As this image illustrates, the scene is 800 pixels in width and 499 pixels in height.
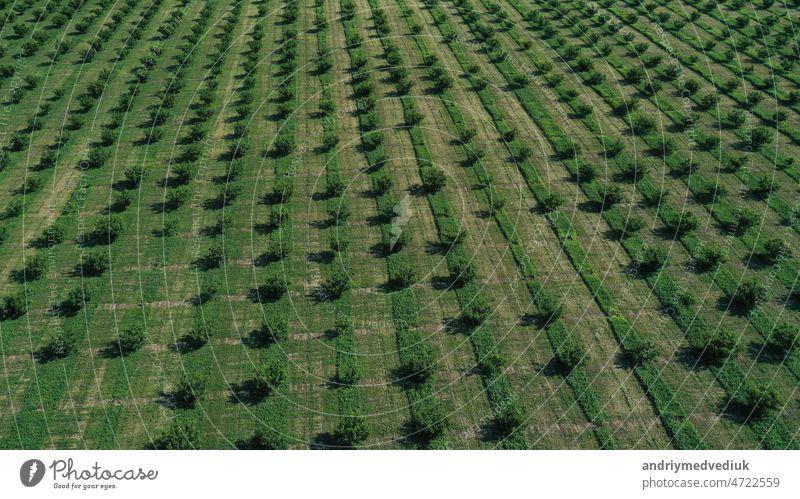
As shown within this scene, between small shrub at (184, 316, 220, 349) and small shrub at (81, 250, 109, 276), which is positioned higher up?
Answer: small shrub at (81, 250, 109, 276)

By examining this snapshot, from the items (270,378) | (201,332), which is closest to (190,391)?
(270,378)

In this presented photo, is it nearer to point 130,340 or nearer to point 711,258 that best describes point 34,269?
point 130,340

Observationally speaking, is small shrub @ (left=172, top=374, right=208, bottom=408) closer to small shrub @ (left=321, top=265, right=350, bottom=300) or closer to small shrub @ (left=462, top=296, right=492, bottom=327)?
small shrub @ (left=321, top=265, right=350, bottom=300)

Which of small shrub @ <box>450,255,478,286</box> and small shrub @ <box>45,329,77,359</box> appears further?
small shrub @ <box>450,255,478,286</box>

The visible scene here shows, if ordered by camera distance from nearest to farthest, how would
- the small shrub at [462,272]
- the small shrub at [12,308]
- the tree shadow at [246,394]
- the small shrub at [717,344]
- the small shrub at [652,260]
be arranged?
1. the tree shadow at [246,394]
2. the small shrub at [717,344]
3. the small shrub at [12,308]
4. the small shrub at [462,272]
5. the small shrub at [652,260]

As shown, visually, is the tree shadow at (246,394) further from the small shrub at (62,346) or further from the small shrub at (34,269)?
the small shrub at (34,269)

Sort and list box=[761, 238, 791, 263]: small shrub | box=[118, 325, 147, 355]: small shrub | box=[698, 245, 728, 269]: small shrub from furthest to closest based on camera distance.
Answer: box=[761, 238, 791, 263]: small shrub, box=[698, 245, 728, 269]: small shrub, box=[118, 325, 147, 355]: small shrub

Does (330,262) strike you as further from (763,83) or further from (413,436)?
(763,83)
